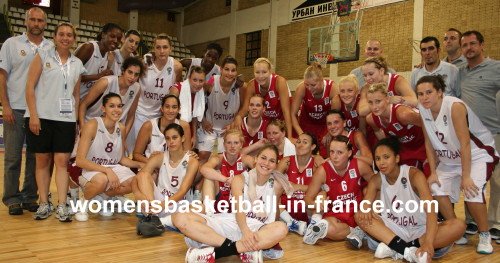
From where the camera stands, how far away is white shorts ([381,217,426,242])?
3508mm

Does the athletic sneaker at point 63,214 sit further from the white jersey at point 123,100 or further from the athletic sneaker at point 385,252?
the athletic sneaker at point 385,252

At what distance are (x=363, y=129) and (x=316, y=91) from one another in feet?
2.33

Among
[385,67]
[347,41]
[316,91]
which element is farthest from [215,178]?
[347,41]

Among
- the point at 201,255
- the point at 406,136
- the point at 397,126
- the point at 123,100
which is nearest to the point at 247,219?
the point at 201,255

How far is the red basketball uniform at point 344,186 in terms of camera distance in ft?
13.0

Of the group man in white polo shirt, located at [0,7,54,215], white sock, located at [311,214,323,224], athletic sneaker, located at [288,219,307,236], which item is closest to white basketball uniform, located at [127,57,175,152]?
man in white polo shirt, located at [0,7,54,215]

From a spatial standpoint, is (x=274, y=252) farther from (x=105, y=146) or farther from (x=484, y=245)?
(x=105, y=146)

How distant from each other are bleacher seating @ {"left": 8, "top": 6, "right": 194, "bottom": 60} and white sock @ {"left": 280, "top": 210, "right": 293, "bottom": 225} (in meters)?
15.1

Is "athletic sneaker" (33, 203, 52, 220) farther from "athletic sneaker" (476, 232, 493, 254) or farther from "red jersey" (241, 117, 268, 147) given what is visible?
"athletic sneaker" (476, 232, 493, 254)

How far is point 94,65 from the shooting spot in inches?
199

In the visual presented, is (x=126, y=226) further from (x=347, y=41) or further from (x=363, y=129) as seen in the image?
(x=347, y=41)

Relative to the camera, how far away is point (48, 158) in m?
4.21

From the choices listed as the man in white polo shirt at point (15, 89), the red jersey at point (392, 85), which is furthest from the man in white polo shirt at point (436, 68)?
the man in white polo shirt at point (15, 89)

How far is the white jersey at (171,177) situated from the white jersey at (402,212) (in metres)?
1.93
